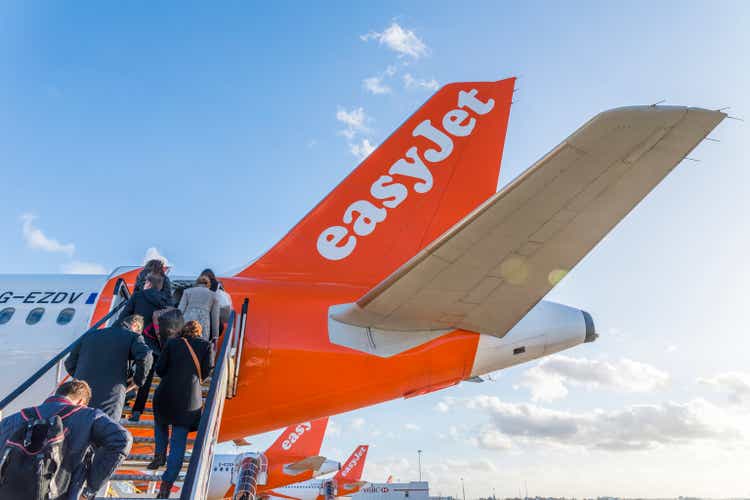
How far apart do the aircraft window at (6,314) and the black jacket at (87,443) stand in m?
4.46

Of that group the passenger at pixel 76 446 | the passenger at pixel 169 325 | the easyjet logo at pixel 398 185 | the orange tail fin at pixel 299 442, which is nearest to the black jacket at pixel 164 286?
the passenger at pixel 169 325

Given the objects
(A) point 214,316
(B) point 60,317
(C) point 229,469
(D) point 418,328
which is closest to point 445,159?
(D) point 418,328

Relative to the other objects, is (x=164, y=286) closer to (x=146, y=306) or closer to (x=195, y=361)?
(x=146, y=306)

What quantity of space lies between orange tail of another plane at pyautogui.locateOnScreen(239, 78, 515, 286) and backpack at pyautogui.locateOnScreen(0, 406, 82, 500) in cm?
460

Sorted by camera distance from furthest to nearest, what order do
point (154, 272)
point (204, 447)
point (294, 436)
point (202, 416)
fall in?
point (294, 436)
point (154, 272)
point (202, 416)
point (204, 447)

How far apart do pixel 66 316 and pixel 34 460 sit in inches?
172

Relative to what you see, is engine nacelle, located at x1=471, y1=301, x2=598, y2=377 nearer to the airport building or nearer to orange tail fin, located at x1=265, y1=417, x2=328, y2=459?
orange tail fin, located at x1=265, y1=417, x2=328, y2=459

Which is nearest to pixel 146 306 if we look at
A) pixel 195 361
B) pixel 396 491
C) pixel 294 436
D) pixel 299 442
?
pixel 195 361

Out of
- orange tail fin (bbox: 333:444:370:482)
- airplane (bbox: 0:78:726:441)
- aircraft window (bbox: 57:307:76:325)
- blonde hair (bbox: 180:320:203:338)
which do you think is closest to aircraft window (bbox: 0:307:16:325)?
airplane (bbox: 0:78:726:441)

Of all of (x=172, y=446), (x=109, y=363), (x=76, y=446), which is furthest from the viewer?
(x=172, y=446)

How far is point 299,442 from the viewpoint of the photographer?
26.4 m

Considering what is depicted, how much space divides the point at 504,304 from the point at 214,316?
120 inches

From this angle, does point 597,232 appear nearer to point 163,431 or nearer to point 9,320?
point 163,431

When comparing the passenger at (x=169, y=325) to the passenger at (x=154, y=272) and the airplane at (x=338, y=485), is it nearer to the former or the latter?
the passenger at (x=154, y=272)
